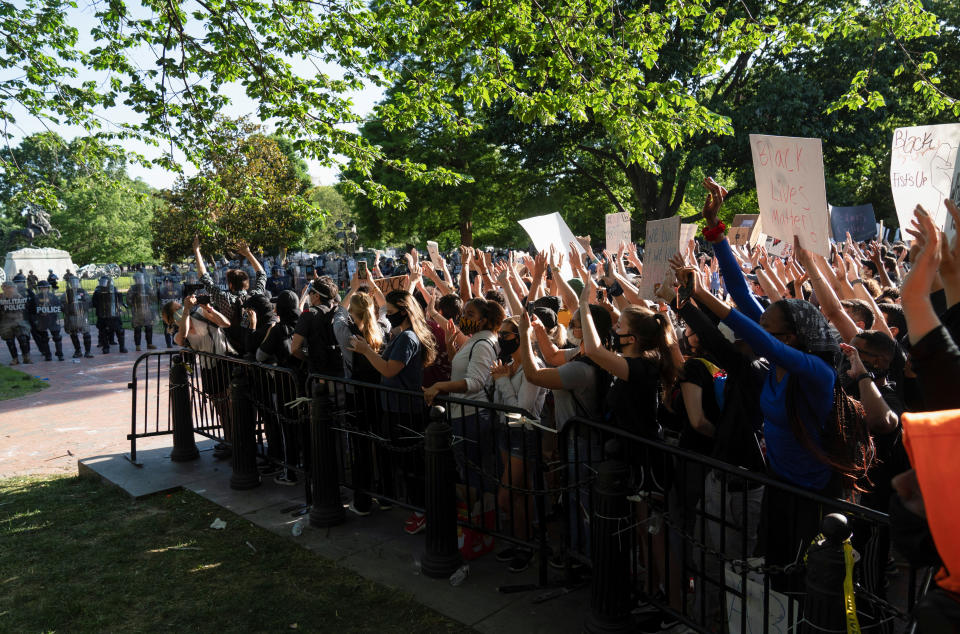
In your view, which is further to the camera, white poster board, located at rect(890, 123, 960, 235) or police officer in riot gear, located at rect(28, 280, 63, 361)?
police officer in riot gear, located at rect(28, 280, 63, 361)

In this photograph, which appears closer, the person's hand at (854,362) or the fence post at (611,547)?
the fence post at (611,547)

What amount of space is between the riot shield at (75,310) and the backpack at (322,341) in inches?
500

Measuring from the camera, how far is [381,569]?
468 cm

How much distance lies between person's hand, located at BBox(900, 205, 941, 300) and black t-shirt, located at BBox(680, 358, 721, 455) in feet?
4.33

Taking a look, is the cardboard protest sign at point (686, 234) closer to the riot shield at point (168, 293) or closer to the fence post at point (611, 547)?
the fence post at point (611, 547)

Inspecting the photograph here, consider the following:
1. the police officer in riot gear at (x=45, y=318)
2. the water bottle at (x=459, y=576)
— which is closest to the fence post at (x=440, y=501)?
the water bottle at (x=459, y=576)

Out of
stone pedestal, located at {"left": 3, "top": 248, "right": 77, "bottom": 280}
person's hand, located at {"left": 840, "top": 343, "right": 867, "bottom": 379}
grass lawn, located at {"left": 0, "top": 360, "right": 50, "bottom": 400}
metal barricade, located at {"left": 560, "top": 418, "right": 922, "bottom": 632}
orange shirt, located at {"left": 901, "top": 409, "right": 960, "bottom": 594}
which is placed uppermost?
stone pedestal, located at {"left": 3, "top": 248, "right": 77, "bottom": 280}

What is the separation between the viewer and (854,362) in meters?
3.60

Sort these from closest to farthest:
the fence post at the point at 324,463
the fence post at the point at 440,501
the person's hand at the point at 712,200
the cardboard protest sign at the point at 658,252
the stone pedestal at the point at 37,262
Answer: the person's hand at the point at 712,200 → the fence post at the point at 440,501 → the cardboard protest sign at the point at 658,252 → the fence post at the point at 324,463 → the stone pedestal at the point at 37,262

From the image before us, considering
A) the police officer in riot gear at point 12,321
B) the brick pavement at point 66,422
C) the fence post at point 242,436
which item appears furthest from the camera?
the police officer in riot gear at point 12,321

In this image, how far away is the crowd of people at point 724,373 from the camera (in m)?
2.69

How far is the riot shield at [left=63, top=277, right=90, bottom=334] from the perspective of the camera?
1604 cm

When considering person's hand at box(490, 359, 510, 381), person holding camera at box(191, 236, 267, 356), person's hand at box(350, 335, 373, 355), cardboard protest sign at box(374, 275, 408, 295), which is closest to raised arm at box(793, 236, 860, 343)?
person's hand at box(490, 359, 510, 381)

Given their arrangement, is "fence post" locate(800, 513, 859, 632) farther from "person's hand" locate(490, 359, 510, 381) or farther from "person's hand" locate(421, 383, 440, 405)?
"person's hand" locate(421, 383, 440, 405)
